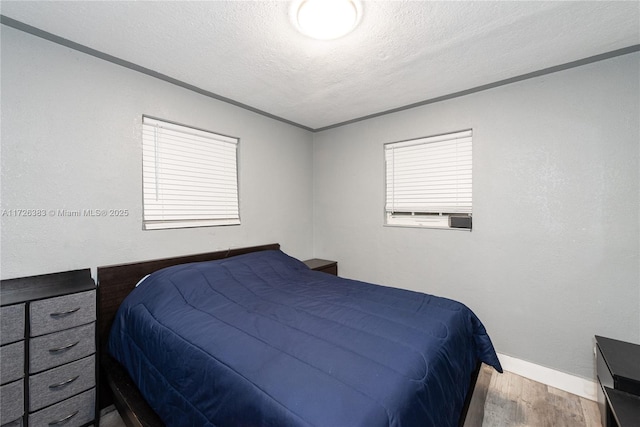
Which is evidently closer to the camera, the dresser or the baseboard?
the dresser

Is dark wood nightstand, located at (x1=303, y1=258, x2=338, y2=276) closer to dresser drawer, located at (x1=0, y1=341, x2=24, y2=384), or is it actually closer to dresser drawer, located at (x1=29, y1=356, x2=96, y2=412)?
dresser drawer, located at (x1=29, y1=356, x2=96, y2=412)

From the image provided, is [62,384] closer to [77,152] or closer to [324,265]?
[77,152]

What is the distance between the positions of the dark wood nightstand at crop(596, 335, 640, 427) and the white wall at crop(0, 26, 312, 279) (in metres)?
2.94

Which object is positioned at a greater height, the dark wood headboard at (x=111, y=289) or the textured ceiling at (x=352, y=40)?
the textured ceiling at (x=352, y=40)

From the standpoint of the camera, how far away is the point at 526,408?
183 cm

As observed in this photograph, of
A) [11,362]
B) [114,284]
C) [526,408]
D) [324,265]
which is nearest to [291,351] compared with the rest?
[11,362]

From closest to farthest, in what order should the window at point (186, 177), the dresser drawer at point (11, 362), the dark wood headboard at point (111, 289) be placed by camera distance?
the dresser drawer at point (11, 362) → the dark wood headboard at point (111, 289) → the window at point (186, 177)

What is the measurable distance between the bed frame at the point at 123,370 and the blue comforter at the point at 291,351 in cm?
7

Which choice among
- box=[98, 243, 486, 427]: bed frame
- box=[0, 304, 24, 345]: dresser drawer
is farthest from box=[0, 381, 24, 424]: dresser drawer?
box=[98, 243, 486, 427]: bed frame

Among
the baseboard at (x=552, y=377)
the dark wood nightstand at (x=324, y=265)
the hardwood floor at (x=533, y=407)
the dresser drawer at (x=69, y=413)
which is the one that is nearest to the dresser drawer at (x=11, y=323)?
the dresser drawer at (x=69, y=413)

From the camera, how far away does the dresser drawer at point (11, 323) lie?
4.15 ft

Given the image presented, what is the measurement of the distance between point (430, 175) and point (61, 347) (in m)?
3.16

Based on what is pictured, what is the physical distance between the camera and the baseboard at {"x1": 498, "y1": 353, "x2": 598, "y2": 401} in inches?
75.9

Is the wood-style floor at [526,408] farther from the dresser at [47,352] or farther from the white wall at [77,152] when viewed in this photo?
the white wall at [77,152]
